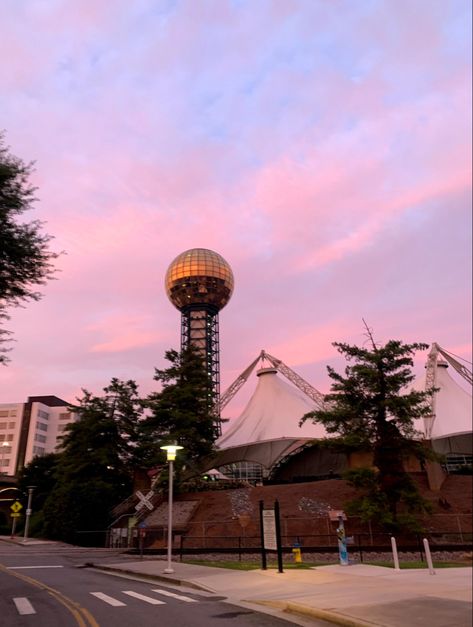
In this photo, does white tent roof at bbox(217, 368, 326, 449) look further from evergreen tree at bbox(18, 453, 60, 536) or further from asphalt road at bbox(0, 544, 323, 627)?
asphalt road at bbox(0, 544, 323, 627)

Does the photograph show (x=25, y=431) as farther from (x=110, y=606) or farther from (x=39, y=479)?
(x=110, y=606)

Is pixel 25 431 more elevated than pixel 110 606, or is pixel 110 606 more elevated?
pixel 25 431

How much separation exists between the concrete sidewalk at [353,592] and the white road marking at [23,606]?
482 centimetres

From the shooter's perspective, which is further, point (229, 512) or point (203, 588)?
point (229, 512)

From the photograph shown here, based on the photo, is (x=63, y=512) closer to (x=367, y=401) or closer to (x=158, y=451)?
(x=158, y=451)

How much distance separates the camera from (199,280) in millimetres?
107625

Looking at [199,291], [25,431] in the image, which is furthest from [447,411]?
[25,431]

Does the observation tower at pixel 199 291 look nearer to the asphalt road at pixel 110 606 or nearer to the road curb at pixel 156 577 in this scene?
the road curb at pixel 156 577

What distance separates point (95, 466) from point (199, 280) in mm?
65229

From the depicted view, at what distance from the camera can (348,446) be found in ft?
A: 94.0

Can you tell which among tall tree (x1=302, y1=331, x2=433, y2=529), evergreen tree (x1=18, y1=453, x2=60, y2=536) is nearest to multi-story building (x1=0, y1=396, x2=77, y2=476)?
evergreen tree (x1=18, y1=453, x2=60, y2=536)

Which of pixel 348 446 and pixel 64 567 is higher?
pixel 348 446

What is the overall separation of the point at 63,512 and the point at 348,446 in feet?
91.9

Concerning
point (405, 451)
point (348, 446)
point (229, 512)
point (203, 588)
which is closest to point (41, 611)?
point (203, 588)
